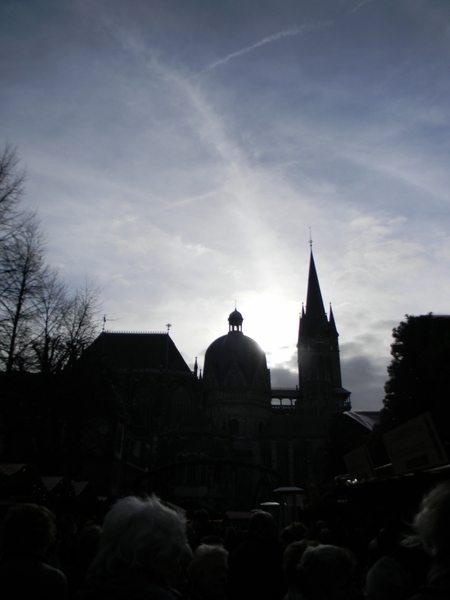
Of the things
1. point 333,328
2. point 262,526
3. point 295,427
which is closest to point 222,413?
point 295,427

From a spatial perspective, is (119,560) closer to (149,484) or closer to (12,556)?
(12,556)

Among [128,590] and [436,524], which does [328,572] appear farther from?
[128,590]

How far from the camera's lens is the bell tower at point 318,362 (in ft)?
265

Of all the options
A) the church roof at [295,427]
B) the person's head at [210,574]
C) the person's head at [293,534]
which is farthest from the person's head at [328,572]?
the church roof at [295,427]

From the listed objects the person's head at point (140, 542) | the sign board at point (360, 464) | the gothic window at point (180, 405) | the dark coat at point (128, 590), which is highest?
the gothic window at point (180, 405)

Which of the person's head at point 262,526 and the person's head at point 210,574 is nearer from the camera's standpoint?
the person's head at point 210,574

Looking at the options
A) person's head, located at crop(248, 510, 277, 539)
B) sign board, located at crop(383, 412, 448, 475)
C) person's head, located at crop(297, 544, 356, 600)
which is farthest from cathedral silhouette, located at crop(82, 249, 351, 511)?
person's head, located at crop(297, 544, 356, 600)

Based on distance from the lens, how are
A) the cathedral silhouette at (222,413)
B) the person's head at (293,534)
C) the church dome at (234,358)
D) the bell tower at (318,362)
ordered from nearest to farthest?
the person's head at (293,534), the cathedral silhouette at (222,413), the church dome at (234,358), the bell tower at (318,362)

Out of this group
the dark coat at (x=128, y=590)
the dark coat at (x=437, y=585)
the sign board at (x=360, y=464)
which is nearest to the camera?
the dark coat at (x=437, y=585)

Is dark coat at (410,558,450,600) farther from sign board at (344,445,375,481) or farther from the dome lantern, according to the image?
the dome lantern

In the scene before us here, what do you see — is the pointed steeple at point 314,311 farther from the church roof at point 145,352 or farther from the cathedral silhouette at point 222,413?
the church roof at point 145,352

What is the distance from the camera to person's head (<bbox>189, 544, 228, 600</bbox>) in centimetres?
422

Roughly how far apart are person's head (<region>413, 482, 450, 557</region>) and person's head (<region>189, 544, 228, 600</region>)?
2.31 meters

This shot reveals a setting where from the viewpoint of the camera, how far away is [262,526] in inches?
220
